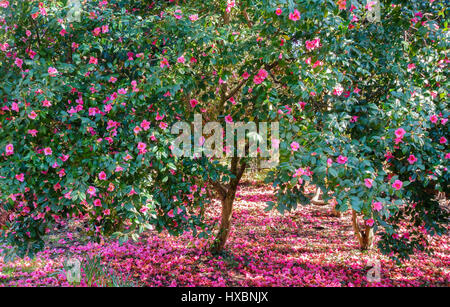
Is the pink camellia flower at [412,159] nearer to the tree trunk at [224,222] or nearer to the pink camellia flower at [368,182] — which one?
the pink camellia flower at [368,182]

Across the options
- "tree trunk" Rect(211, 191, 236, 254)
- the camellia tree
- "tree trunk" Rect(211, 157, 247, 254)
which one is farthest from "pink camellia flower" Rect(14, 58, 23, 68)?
"tree trunk" Rect(211, 191, 236, 254)

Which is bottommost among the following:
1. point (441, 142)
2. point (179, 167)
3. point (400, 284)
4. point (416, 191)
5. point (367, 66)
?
point (400, 284)

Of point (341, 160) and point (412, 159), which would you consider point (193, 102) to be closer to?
point (341, 160)

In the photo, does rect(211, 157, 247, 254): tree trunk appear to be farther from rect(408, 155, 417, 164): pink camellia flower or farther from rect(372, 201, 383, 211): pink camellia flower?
rect(372, 201, 383, 211): pink camellia flower

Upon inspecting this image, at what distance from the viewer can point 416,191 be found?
294 centimetres

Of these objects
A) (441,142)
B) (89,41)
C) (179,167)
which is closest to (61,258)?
(179,167)

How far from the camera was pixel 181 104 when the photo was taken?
2.69 metres

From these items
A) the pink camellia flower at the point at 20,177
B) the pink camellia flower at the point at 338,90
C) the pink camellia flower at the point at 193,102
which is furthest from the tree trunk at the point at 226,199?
the pink camellia flower at the point at 20,177

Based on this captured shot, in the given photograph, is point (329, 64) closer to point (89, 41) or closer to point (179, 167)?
point (179, 167)

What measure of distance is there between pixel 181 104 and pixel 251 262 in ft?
8.55

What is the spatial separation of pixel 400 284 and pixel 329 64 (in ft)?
9.54

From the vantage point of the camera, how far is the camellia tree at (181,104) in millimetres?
2166

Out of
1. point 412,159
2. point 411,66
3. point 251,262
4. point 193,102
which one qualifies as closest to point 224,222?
point 251,262

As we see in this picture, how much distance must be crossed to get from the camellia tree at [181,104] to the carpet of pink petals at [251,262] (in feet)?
5.46
